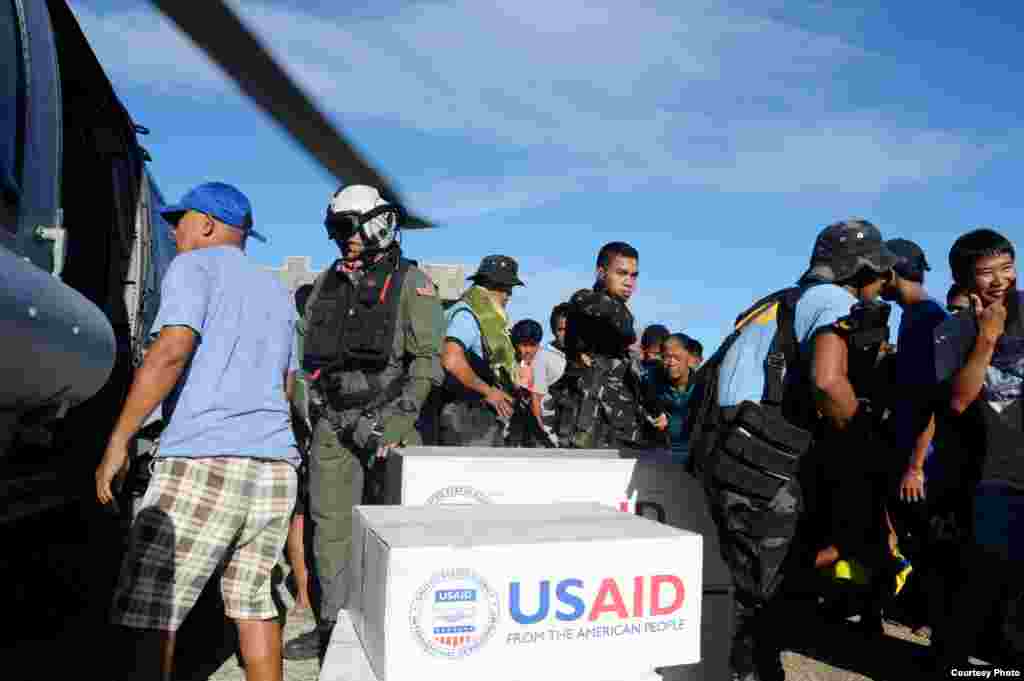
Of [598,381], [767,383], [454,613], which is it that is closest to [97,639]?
[598,381]

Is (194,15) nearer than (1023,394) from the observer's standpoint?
Yes

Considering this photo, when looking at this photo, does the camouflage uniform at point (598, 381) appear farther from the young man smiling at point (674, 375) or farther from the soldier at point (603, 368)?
the young man smiling at point (674, 375)

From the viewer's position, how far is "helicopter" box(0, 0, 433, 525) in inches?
74.3

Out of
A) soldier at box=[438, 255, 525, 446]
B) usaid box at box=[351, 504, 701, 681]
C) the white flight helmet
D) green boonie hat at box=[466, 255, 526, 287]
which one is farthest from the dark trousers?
usaid box at box=[351, 504, 701, 681]

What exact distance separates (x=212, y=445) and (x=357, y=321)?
109cm

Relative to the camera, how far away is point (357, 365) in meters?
3.38

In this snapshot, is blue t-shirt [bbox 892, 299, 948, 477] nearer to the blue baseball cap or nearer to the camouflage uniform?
the camouflage uniform

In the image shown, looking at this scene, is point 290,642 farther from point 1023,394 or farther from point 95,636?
point 1023,394

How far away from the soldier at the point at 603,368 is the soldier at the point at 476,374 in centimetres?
33

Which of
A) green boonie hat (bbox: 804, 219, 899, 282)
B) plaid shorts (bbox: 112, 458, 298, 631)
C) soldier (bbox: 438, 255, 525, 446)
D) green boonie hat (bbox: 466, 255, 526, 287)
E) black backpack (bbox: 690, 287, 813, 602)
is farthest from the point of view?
green boonie hat (bbox: 466, 255, 526, 287)

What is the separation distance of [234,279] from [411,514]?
37.9 inches

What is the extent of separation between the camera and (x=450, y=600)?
161cm

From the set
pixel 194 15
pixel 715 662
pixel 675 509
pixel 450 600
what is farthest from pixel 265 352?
pixel 715 662

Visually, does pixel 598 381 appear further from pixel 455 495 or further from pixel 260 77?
pixel 260 77
